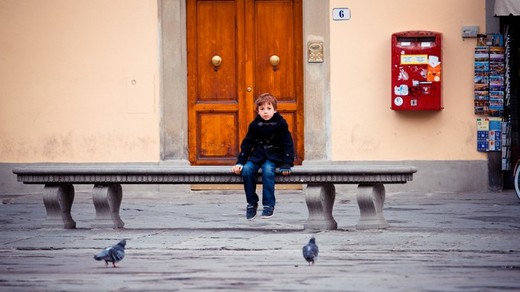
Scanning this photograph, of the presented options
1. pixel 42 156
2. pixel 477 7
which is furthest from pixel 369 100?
pixel 42 156

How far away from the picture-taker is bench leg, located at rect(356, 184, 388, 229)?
39.5 ft

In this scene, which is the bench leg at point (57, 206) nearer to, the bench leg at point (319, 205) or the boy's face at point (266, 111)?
the boy's face at point (266, 111)

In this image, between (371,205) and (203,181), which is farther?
(203,181)

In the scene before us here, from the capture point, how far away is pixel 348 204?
15.8 m

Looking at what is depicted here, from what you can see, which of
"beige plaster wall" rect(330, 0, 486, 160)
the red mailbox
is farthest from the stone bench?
"beige plaster wall" rect(330, 0, 486, 160)

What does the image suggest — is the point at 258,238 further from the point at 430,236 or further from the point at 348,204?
the point at 348,204

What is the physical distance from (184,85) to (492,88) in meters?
4.08

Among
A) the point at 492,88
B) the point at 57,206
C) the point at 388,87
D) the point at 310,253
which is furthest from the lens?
the point at 388,87

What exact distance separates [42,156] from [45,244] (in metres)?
6.55

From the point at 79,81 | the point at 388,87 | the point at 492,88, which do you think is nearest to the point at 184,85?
the point at 79,81

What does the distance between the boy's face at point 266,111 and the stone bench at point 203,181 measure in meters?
0.61

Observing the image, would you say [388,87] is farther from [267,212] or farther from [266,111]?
[267,212]

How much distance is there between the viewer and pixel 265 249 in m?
10.7

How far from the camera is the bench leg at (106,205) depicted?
1249 centimetres
